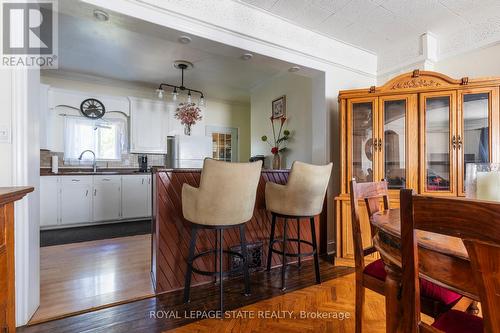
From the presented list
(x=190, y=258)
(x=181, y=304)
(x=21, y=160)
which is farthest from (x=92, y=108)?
(x=181, y=304)

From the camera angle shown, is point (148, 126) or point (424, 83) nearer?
point (424, 83)

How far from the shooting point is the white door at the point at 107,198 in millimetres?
4207

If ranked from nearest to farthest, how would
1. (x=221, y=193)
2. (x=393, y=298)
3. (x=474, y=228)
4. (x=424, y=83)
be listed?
(x=474, y=228) < (x=393, y=298) < (x=221, y=193) < (x=424, y=83)

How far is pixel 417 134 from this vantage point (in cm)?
247

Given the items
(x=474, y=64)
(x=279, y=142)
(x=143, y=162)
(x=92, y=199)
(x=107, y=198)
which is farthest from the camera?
(x=143, y=162)

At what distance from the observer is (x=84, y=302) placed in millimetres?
1872

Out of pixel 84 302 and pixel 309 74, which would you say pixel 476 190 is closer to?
pixel 309 74

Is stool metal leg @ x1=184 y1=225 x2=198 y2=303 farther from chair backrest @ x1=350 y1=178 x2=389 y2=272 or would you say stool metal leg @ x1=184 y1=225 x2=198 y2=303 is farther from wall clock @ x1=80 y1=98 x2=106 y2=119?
wall clock @ x1=80 y1=98 x2=106 y2=119

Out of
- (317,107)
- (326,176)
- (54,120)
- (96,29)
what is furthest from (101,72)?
(326,176)

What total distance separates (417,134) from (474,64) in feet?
3.35

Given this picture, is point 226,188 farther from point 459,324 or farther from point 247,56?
point 247,56

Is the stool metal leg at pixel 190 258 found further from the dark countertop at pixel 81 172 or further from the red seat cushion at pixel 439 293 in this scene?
the dark countertop at pixel 81 172

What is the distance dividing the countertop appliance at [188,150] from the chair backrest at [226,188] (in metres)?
3.18

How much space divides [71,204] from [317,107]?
4.18m
